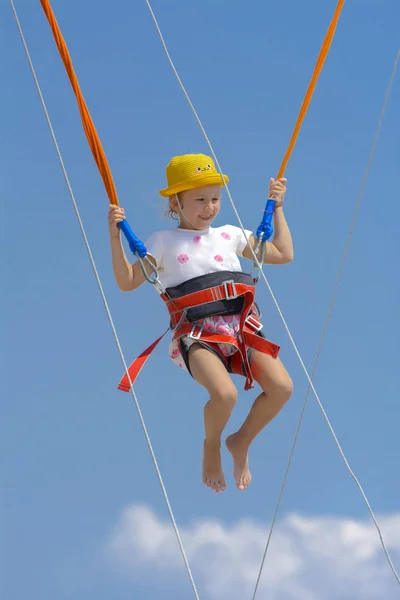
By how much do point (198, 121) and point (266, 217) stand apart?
741 mm

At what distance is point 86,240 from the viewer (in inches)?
229

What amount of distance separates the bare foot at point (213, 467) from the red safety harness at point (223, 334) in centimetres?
43

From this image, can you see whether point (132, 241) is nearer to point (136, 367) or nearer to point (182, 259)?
point (182, 259)

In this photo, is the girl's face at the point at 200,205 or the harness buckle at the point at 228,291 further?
the girl's face at the point at 200,205

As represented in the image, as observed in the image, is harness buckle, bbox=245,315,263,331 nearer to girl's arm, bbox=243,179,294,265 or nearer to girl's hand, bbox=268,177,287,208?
girl's arm, bbox=243,179,294,265

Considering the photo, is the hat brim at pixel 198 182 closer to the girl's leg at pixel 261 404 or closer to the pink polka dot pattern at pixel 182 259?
the pink polka dot pattern at pixel 182 259

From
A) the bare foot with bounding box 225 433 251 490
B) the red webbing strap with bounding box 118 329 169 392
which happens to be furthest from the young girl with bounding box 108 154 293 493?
the red webbing strap with bounding box 118 329 169 392

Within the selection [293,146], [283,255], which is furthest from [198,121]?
[283,255]

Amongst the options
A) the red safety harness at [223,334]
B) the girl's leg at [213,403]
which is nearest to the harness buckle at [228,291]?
the red safety harness at [223,334]

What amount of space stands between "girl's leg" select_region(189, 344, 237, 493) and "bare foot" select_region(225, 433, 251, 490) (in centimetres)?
17

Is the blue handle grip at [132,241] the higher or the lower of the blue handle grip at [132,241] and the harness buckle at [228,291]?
the higher

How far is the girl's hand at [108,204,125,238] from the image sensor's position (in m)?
6.02

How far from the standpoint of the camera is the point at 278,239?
643 cm

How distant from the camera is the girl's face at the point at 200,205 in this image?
6219 millimetres
